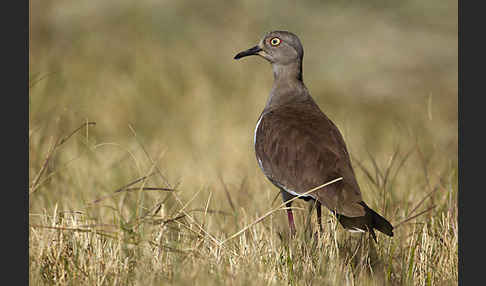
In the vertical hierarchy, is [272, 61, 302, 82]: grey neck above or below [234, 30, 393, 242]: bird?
above

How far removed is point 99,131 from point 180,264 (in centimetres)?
505

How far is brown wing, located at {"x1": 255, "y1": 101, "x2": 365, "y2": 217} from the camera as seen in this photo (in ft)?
12.3

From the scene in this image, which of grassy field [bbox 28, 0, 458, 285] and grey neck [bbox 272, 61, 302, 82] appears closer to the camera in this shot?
grassy field [bbox 28, 0, 458, 285]

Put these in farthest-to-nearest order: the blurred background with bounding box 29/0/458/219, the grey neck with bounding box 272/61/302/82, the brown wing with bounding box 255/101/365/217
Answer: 1. the blurred background with bounding box 29/0/458/219
2. the grey neck with bounding box 272/61/302/82
3. the brown wing with bounding box 255/101/365/217

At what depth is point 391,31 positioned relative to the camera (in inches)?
485

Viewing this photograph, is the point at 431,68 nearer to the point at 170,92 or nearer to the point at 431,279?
the point at 170,92

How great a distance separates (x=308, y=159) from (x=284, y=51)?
1191mm

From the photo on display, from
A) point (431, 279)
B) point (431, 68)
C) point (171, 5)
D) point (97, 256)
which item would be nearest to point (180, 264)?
point (97, 256)

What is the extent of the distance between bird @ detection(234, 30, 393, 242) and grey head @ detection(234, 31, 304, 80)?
16 cm

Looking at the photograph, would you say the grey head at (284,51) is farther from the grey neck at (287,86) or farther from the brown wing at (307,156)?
the brown wing at (307,156)

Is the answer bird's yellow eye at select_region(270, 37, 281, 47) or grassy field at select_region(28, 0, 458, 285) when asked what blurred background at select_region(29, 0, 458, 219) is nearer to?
grassy field at select_region(28, 0, 458, 285)

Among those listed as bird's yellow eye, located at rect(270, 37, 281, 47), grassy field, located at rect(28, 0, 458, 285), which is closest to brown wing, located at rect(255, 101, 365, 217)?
grassy field, located at rect(28, 0, 458, 285)

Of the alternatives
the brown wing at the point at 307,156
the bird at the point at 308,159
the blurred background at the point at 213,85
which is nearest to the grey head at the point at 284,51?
the bird at the point at 308,159

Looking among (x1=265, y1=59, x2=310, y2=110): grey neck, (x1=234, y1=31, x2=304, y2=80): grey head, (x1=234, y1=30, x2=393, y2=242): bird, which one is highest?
(x1=234, y1=31, x2=304, y2=80): grey head
